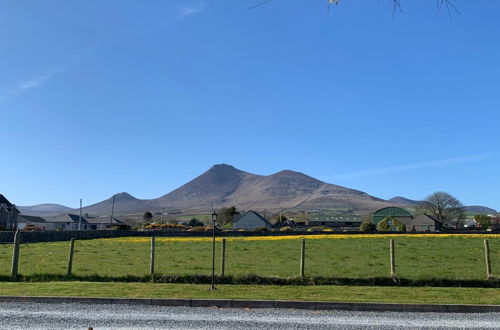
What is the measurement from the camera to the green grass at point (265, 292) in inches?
556

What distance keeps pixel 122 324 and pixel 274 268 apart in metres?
10.6

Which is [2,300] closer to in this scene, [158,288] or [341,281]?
[158,288]

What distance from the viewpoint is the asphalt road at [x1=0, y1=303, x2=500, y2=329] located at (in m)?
10.9

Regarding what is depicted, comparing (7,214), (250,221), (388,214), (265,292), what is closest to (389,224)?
(388,214)

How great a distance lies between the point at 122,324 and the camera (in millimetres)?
10828

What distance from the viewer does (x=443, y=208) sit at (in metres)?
111

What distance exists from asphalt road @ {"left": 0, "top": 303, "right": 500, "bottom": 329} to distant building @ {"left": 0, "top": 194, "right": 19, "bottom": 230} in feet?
300

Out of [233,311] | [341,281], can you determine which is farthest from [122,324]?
[341,281]

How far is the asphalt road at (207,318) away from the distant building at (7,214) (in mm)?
91562

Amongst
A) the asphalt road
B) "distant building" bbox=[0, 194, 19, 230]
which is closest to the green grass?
the asphalt road

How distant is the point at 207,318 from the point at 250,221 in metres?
108

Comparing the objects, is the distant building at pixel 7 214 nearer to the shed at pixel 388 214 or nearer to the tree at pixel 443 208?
the shed at pixel 388 214

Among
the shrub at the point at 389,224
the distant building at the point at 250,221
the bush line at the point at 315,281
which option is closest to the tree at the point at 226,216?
the distant building at the point at 250,221

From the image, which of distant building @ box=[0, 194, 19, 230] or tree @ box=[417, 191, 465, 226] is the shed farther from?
distant building @ box=[0, 194, 19, 230]
